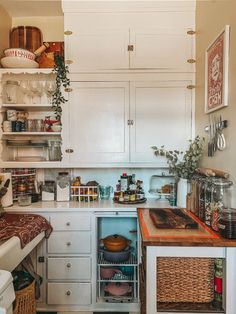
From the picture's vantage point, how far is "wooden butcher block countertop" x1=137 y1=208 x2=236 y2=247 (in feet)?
4.41

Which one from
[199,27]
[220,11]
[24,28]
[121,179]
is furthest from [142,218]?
[24,28]

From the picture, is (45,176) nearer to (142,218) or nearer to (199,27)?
(142,218)

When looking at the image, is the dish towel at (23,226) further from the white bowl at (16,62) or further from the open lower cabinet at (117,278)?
the white bowl at (16,62)

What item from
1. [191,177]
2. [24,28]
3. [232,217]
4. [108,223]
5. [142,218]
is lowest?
[108,223]

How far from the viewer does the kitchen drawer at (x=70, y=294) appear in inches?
83.8

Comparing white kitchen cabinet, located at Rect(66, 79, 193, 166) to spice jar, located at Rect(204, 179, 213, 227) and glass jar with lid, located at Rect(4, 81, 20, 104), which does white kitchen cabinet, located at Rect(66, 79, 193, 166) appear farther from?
spice jar, located at Rect(204, 179, 213, 227)

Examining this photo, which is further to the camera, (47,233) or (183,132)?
(183,132)

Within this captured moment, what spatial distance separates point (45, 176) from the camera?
263cm

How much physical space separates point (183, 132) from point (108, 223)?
1.14 metres

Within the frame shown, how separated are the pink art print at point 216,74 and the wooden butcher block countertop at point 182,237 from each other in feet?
2.65

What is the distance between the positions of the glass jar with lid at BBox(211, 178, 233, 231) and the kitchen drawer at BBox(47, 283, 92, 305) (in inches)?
47.8

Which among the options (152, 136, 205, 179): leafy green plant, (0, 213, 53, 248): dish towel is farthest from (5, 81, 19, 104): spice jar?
(152, 136, 205, 179): leafy green plant

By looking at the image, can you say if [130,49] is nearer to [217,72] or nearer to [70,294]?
[217,72]

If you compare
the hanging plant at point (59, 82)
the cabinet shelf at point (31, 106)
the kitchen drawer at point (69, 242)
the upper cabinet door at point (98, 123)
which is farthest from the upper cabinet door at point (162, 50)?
the kitchen drawer at point (69, 242)
